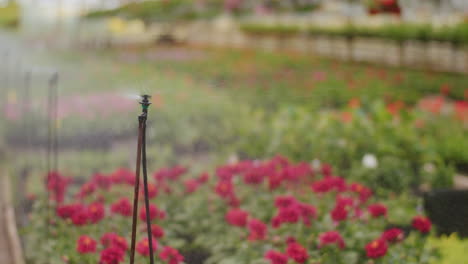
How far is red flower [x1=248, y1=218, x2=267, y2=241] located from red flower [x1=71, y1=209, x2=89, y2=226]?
0.69 meters

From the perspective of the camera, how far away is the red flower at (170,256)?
2189 mm

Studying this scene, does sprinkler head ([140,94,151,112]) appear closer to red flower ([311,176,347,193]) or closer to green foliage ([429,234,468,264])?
green foliage ([429,234,468,264])

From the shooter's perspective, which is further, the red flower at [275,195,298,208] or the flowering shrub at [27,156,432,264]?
the red flower at [275,195,298,208]

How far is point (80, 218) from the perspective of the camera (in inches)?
98.4

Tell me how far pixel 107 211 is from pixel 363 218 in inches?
48.3

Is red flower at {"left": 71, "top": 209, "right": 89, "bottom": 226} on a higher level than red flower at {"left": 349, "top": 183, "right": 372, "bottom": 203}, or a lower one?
lower

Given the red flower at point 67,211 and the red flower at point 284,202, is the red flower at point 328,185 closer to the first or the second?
the red flower at point 284,202

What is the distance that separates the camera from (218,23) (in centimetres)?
2581

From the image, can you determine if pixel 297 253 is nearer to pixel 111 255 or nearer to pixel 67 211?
pixel 111 255

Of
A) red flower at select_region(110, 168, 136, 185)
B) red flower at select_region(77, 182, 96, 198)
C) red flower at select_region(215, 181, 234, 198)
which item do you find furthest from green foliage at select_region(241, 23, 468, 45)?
red flower at select_region(77, 182, 96, 198)

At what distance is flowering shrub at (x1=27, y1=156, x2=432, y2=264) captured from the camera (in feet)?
7.72

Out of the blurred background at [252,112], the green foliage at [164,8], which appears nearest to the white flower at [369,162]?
the blurred background at [252,112]

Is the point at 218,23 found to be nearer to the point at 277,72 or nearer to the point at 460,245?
the point at 277,72

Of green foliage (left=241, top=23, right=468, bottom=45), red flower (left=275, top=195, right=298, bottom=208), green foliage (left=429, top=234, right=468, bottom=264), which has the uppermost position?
green foliage (left=241, top=23, right=468, bottom=45)
